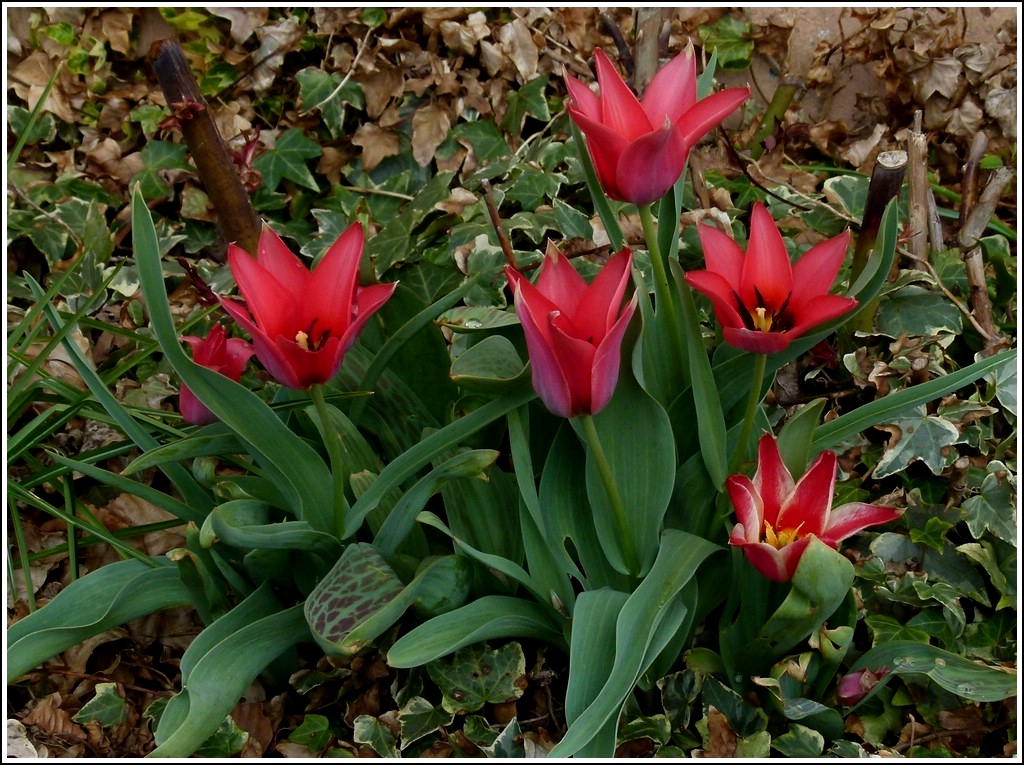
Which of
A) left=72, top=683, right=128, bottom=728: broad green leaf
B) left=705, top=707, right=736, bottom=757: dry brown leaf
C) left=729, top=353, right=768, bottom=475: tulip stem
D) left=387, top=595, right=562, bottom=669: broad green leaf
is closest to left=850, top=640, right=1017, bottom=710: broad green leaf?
left=705, top=707, right=736, bottom=757: dry brown leaf

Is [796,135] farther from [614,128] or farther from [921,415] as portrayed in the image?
[614,128]

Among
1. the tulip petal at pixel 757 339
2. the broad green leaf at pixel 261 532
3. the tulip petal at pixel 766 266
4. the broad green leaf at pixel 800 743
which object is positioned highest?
the tulip petal at pixel 766 266

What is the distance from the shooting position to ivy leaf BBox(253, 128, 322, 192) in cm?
197

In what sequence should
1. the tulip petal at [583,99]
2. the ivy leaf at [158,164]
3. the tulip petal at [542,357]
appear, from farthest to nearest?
the ivy leaf at [158,164]
the tulip petal at [583,99]
the tulip petal at [542,357]

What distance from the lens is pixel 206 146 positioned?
1.42 metres

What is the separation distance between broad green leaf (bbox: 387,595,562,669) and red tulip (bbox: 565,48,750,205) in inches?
19.1

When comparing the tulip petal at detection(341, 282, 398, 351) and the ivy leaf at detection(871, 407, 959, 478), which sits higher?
the tulip petal at detection(341, 282, 398, 351)

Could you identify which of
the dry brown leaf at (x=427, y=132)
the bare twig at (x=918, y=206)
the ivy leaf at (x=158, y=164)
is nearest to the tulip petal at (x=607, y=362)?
the bare twig at (x=918, y=206)

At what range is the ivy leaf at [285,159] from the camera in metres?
1.97

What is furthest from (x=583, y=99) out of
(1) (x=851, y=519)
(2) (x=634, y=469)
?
(1) (x=851, y=519)

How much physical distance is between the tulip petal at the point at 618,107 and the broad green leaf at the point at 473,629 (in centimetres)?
55

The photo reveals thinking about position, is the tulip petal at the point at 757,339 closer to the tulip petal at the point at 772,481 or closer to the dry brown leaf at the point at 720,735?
the tulip petal at the point at 772,481

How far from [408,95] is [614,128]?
1148 mm

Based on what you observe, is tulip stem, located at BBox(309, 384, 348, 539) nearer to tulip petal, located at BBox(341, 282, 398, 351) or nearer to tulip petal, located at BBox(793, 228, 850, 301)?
tulip petal, located at BBox(341, 282, 398, 351)
